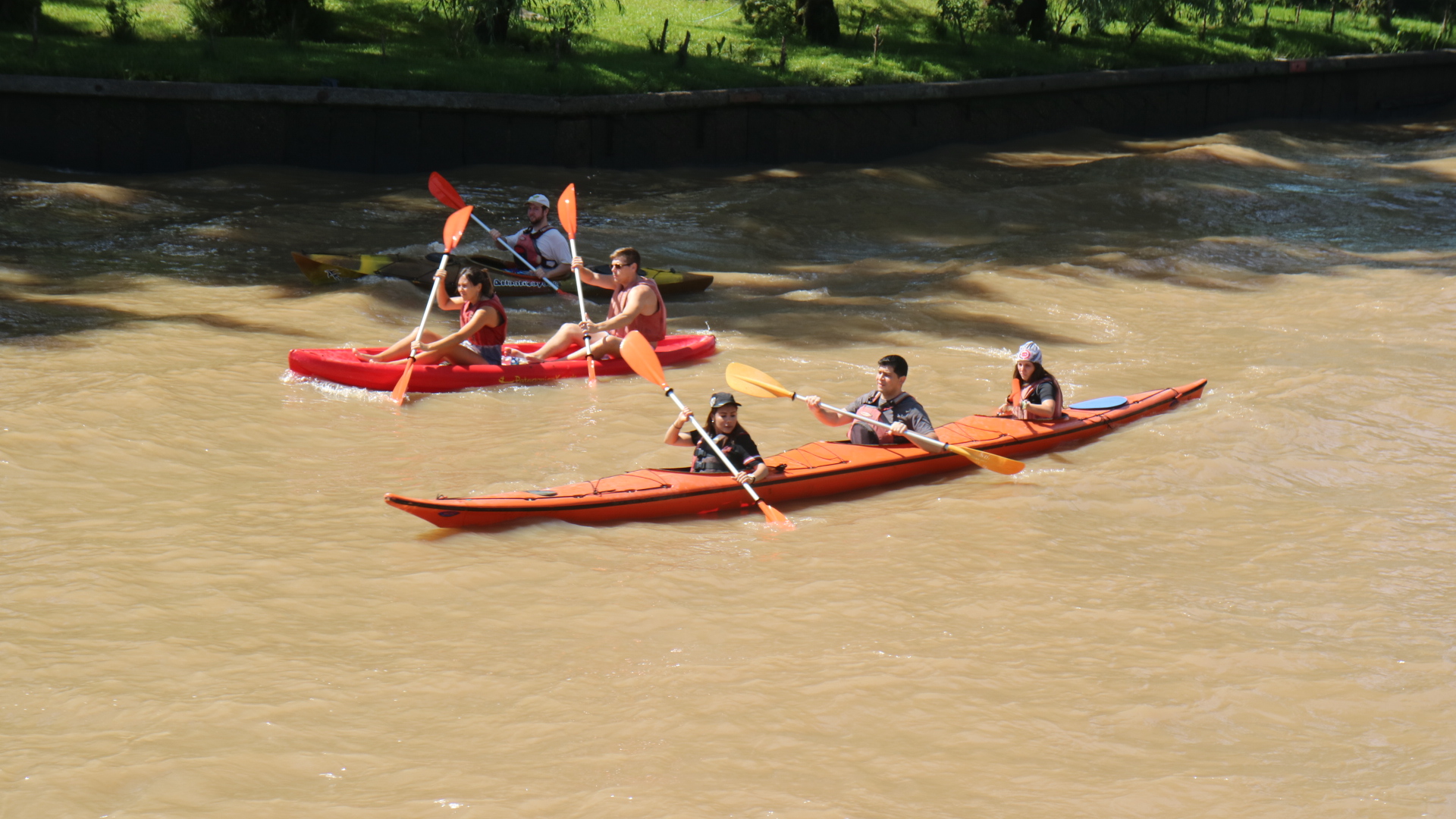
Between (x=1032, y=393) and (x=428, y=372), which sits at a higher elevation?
(x=1032, y=393)

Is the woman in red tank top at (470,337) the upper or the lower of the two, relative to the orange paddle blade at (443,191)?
lower

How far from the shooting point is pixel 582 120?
16109 millimetres

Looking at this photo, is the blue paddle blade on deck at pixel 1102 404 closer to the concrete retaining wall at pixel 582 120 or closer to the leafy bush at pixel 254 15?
the concrete retaining wall at pixel 582 120

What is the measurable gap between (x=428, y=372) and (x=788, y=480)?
3016mm

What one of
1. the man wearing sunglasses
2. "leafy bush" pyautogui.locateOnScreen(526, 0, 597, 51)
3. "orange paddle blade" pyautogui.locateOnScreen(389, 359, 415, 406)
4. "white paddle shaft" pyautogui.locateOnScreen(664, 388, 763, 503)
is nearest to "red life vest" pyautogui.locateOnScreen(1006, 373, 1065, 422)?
"white paddle shaft" pyautogui.locateOnScreen(664, 388, 763, 503)

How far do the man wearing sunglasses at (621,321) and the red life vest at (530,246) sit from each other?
1526 mm

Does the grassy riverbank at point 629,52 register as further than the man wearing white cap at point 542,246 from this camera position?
Yes

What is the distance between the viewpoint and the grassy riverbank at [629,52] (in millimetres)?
15141

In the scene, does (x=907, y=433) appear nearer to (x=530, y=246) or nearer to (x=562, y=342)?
(x=562, y=342)

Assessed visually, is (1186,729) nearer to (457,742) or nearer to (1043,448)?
(457,742)

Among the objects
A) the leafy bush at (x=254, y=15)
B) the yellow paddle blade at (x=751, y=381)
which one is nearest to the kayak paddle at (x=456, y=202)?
the yellow paddle blade at (x=751, y=381)

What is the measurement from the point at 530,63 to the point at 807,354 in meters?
9.20

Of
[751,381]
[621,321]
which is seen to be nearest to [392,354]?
[621,321]

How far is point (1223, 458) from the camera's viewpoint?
23.4 feet
